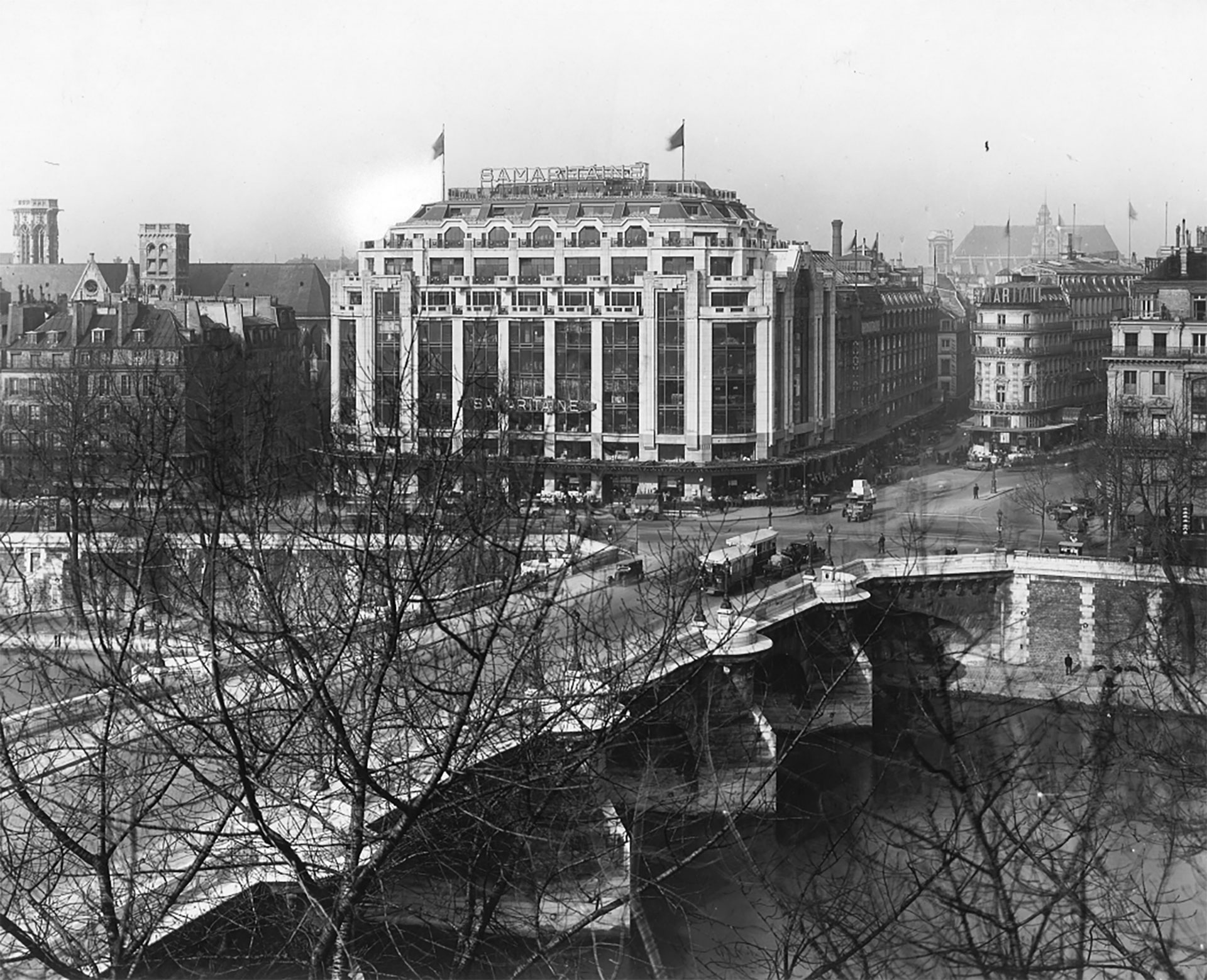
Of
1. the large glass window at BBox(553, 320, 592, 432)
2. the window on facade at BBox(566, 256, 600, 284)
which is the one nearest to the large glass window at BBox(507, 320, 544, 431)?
the large glass window at BBox(553, 320, 592, 432)

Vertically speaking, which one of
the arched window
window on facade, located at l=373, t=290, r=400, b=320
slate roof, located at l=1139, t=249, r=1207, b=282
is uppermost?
the arched window

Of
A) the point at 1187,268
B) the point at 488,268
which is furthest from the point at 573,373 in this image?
the point at 1187,268

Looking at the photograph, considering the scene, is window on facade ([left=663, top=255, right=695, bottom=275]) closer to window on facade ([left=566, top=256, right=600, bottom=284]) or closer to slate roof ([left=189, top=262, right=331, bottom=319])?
window on facade ([left=566, top=256, right=600, bottom=284])

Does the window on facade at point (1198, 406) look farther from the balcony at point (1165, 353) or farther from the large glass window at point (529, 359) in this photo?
the large glass window at point (529, 359)

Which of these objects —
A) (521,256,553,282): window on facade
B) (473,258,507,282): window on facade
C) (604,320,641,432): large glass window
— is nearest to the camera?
(604,320,641,432): large glass window

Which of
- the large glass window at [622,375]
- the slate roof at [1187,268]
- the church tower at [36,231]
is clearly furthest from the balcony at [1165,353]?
the church tower at [36,231]

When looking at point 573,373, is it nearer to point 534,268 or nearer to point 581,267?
point 581,267
